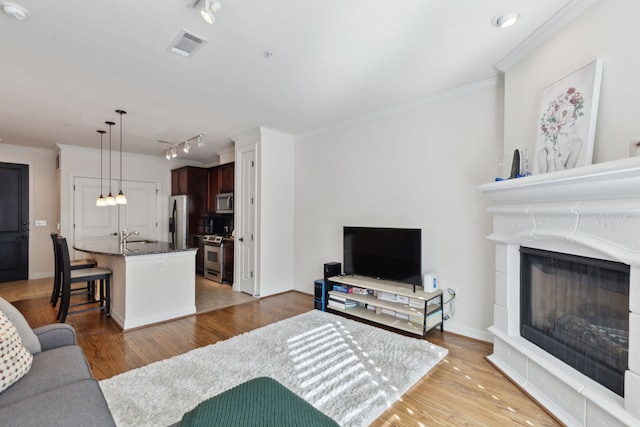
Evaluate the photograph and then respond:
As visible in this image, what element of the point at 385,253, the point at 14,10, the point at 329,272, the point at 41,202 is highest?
the point at 14,10

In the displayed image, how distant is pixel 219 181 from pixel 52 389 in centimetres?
493

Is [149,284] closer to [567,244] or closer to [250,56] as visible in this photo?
[250,56]

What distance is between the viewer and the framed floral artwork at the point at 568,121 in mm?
1835

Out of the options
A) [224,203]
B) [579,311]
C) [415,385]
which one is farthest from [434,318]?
[224,203]

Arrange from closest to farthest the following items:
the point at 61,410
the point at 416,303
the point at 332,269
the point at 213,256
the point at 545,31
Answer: the point at 61,410 < the point at 545,31 < the point at 416,303 < the point at 332,269 < the point at 213,256

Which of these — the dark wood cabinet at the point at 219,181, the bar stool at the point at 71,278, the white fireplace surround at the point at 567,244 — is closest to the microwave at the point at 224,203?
the dark wood cabinet at the point at 219,181

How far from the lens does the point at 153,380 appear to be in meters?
2.24

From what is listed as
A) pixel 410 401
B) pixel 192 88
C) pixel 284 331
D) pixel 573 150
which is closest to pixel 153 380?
pixel 284 331

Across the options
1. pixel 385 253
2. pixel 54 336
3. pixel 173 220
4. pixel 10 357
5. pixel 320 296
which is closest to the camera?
pixel 10 357

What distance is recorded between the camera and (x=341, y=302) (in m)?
3.67

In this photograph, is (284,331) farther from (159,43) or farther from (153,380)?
(159,43)

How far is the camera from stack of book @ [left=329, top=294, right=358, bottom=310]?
364 cm

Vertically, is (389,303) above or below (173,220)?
below

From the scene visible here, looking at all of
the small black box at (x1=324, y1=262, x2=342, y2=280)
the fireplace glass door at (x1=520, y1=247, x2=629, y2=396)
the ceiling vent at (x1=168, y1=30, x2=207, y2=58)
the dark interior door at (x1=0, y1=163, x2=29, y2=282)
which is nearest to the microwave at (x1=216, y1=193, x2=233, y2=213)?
the small black box at (x1=324, y1=262, x2=342, y2=280)
